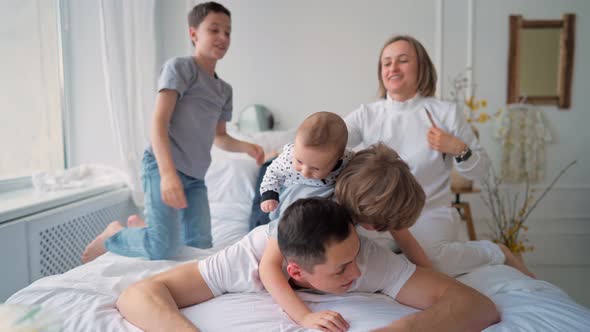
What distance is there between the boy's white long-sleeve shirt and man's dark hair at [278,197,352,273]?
804 mm

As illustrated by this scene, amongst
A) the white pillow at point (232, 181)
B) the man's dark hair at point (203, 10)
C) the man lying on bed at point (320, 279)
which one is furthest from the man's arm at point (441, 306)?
the white pillow at point (232, 181)

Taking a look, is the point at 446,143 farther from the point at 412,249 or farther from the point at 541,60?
the point at 541,60

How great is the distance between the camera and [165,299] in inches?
39.9

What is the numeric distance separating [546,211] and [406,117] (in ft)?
7.11

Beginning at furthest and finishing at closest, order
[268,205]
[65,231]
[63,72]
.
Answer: [63,72], [65,231], [268,205]

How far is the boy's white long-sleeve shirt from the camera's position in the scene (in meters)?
1.65

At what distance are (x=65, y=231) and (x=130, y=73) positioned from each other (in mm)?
943

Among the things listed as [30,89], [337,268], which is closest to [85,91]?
[30,89]

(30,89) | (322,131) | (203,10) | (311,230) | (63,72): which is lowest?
(311,230)

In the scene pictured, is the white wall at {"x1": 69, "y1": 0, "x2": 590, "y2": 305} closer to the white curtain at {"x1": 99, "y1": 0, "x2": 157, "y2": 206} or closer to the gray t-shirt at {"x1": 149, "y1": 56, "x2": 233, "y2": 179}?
the white curtain at {"x1": 99, "y1": 0, "x2": 157, "y2": 206}

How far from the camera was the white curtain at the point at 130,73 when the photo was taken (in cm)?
Answer: 223

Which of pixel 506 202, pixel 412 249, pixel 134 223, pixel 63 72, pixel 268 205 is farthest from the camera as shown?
pixel 506 202

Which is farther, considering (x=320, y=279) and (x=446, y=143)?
(x=446, y=143)

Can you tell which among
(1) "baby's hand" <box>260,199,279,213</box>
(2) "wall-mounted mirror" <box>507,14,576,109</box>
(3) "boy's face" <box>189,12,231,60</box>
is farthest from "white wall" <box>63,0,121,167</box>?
(2) "wall-mounted mirror" <box>507,14,576,109</box>
